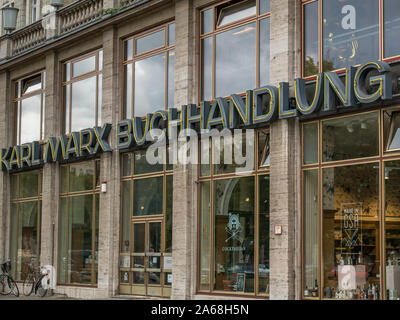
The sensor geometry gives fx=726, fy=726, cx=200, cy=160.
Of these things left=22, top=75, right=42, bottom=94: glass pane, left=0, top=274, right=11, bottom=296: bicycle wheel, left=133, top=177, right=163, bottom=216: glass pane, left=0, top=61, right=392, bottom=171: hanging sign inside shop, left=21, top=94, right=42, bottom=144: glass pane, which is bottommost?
left=0, top=274, right=11, bottom=296: bicycle wheel

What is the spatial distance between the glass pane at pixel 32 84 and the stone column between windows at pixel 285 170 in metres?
12.6

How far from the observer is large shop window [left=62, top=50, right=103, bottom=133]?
24422 mm

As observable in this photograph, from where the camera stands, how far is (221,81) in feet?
64.8

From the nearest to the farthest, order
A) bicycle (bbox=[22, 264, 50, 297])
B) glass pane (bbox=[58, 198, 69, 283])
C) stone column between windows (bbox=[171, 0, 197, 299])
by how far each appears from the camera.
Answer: stone column between windows (bbox=[171, 0, 197, 299]) → bicycle (bbox=[22, 264, 50, 297]) → glass pane (bbox=[58, 198, 69, 283])

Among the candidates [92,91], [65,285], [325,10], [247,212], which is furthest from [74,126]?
[325,10]

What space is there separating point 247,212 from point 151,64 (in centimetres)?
646

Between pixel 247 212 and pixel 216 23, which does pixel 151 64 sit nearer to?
pixel 216 23

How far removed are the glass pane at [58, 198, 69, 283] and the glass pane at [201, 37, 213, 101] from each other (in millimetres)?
7905

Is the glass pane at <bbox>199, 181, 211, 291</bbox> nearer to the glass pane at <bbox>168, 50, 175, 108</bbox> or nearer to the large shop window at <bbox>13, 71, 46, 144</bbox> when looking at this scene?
the glass pane at <bbox>168, 50, 175, 108</bbox>

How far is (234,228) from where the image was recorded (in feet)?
61.6

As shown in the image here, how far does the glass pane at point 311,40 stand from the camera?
56.2 feet

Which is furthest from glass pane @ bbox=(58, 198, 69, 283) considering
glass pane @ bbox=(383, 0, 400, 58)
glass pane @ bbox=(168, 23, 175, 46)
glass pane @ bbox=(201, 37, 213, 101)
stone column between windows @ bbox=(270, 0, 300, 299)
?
glass pane @ bbox=(383, 0, 400, 58)

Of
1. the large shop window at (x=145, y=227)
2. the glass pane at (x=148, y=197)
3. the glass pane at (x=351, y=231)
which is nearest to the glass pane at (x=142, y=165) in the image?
the large shop window at (x=145, y=227)

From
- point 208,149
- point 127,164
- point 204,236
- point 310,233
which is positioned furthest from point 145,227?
point 310,233
